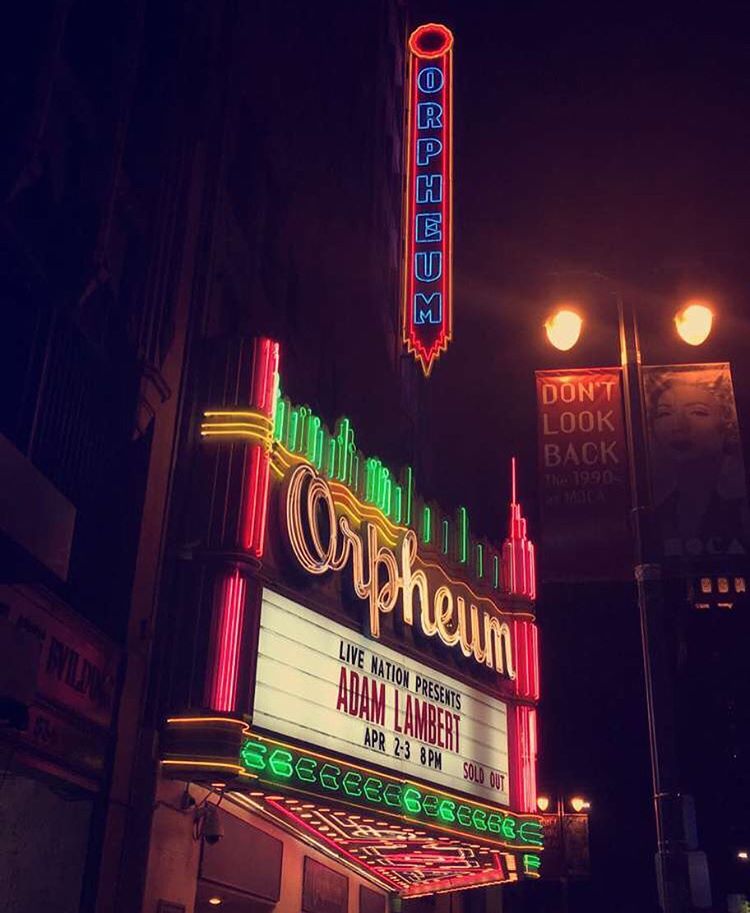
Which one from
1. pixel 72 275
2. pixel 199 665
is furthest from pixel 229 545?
→ pixel 72 275

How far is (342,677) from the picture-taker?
1550 centimetres

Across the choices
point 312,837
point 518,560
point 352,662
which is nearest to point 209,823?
point 352,662

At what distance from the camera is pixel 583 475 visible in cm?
1316

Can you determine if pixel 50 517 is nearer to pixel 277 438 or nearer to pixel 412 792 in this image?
pixel 277 438

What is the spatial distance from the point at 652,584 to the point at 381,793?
19.9ft

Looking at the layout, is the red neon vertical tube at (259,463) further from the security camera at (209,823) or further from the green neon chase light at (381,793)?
the security camera at (209,823)

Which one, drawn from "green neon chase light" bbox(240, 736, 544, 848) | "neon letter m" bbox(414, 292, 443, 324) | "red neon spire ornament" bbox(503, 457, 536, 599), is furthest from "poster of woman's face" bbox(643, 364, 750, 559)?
"neon letter m" bbox(414, 292, 443, 324)

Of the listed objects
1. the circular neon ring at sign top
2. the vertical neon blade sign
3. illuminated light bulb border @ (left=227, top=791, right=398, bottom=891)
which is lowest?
illuminated light bulb border @ (left=227, top=791, right=398, bottom=891)

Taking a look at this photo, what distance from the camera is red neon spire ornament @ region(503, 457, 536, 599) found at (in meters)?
21.5

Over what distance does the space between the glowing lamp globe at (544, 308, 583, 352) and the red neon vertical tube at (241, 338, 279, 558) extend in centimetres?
427

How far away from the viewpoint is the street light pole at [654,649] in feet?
34.2

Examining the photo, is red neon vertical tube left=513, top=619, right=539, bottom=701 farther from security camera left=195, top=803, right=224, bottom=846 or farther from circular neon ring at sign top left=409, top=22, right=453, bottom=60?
circular neon ring at sign top left=409, top=22, right=453, bottom=60

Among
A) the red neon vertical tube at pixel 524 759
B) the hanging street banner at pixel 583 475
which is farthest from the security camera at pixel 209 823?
the red neon vertical tube at pixel 524 759

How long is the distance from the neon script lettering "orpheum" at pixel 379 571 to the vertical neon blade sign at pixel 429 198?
551 centimetres
